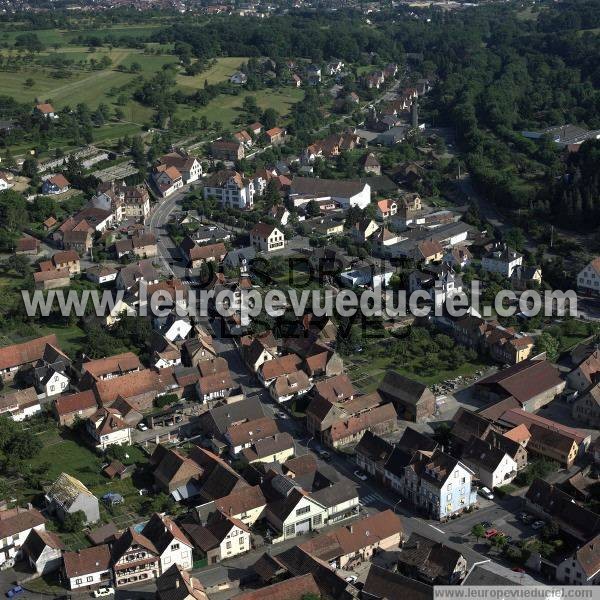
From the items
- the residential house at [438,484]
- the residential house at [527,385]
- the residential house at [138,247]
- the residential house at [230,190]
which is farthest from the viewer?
the residential house at [230,190]

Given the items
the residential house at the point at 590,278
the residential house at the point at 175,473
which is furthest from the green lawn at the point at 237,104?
the residential house at the point at 175,473

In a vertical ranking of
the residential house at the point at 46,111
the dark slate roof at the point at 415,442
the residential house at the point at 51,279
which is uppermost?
the residential house at the point at 46,111

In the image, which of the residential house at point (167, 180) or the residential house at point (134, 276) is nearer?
the residential house at point (134, 276)

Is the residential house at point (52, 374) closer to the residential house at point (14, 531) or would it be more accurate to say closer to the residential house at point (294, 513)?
the residential house at point (14, 531)

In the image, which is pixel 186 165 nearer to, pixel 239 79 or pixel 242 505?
pixel 239 79

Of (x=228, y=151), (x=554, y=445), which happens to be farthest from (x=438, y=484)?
(x=228, y=151)

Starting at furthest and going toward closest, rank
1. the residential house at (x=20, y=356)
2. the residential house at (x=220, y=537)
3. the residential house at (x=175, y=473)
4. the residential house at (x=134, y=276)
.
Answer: the residential house at (x=134, y=276) → the residential house at (x=20, y=356) → the residential house at (x=175, y=473) → the residential house at (x=220, y=537)

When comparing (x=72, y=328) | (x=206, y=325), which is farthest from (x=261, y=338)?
(x=72, y=328)

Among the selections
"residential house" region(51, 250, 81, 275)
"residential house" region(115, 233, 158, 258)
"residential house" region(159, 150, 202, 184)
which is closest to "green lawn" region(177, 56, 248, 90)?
"residential house" region(159, 150, 202, 184)
